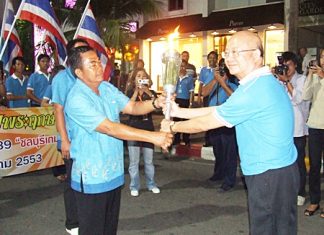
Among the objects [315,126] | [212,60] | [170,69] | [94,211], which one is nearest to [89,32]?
[212,60]

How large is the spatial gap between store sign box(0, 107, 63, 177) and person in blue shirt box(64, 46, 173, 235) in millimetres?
4007

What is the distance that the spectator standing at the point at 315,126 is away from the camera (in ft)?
17.0

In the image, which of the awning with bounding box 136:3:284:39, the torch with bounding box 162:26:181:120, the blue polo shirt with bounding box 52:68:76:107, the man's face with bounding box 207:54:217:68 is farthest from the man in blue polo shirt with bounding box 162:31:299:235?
the awning with bounding box 136:3:284:39

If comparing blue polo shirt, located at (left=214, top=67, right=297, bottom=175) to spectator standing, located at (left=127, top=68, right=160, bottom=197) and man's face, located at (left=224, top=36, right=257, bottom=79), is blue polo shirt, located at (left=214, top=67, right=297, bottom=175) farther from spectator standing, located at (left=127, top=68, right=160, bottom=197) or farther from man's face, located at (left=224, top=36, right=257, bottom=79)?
spectator standing, located at (left=127, top=68, right=160, bottom=197)

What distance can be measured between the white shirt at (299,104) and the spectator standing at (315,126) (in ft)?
0.27

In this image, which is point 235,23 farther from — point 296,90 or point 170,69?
point 170,69

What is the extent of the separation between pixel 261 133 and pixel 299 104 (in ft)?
8.97

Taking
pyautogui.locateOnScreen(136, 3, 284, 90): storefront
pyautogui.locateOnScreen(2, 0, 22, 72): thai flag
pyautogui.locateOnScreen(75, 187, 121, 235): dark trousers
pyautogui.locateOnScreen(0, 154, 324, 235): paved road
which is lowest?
pyautogui.locateOnScreen(0, 154, 324, 235): paved road

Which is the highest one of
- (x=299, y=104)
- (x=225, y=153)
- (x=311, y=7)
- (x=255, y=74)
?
(x=311, y=7)

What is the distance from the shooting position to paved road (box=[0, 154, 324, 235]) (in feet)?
16.3

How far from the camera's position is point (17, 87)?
27.8 feet

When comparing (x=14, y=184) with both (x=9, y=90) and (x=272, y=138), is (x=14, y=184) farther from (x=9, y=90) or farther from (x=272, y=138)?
(x=272, y=138)

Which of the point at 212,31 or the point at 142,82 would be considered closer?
the point at 142,82

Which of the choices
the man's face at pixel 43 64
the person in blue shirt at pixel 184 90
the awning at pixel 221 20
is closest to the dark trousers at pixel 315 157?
the person in blue shirt at pixel 184 90
